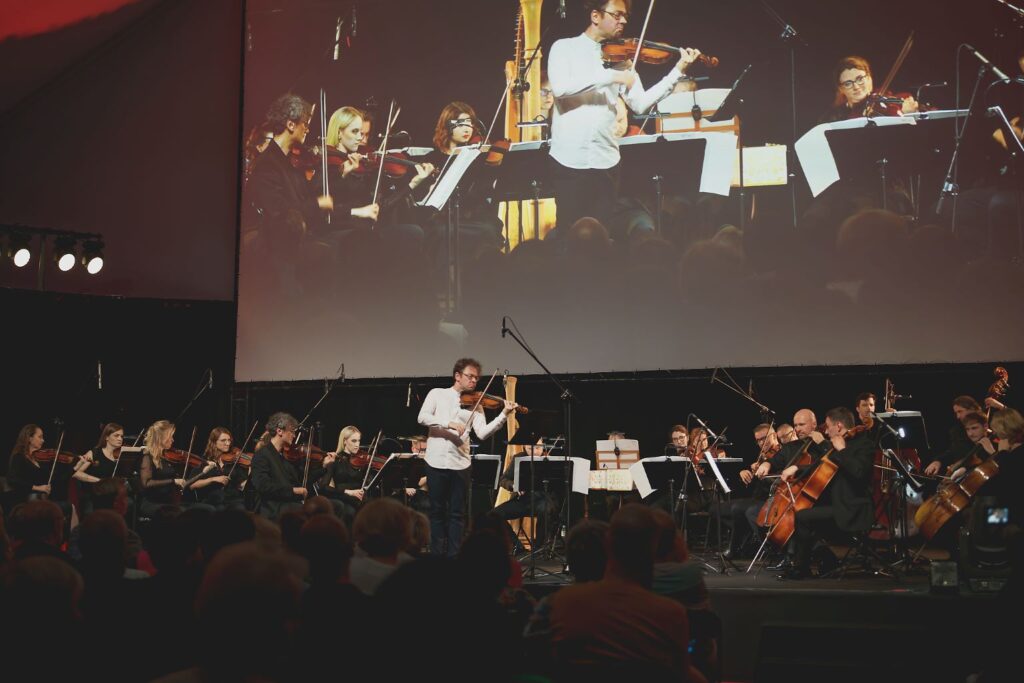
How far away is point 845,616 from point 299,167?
24.5ft

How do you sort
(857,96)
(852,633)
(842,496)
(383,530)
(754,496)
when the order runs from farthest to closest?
1. (857,96)
2. (754,496)
3. (842,496)
4. (852,633)
5. (383,530)

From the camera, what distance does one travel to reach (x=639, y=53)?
9.20 m

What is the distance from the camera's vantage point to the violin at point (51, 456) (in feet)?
29.9

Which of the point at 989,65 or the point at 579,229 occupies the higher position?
the point at 989,65

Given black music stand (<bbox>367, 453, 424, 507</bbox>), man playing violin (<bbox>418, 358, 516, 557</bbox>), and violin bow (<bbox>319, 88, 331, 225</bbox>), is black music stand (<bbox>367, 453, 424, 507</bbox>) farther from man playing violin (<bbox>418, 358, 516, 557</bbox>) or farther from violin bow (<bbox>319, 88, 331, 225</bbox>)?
violin bow (<bbox>319, 88, 331, 225</bbox>)

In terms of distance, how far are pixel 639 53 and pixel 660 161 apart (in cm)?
106

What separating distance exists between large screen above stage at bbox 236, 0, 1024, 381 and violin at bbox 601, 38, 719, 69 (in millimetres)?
81

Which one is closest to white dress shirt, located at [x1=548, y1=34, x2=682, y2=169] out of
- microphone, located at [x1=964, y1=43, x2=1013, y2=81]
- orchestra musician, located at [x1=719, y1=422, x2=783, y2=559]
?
microphone, located at [x1=964, y1=43, x2=1013, y2=81]

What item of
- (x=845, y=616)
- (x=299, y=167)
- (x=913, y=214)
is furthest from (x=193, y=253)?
(x=845, y=616)

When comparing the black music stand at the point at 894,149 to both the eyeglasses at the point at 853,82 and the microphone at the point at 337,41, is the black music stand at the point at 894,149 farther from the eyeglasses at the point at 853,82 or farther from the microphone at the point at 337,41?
the microphone at the point at 337,41

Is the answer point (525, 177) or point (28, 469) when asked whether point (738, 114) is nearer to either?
point (525, 177)

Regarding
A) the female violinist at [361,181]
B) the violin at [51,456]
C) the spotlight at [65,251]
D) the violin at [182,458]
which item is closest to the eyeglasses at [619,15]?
the female violinist at [361,181]

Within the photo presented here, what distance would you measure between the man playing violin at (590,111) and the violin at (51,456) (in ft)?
17.0

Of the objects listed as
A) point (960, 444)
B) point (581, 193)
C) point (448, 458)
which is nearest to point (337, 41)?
point (581, 193)
